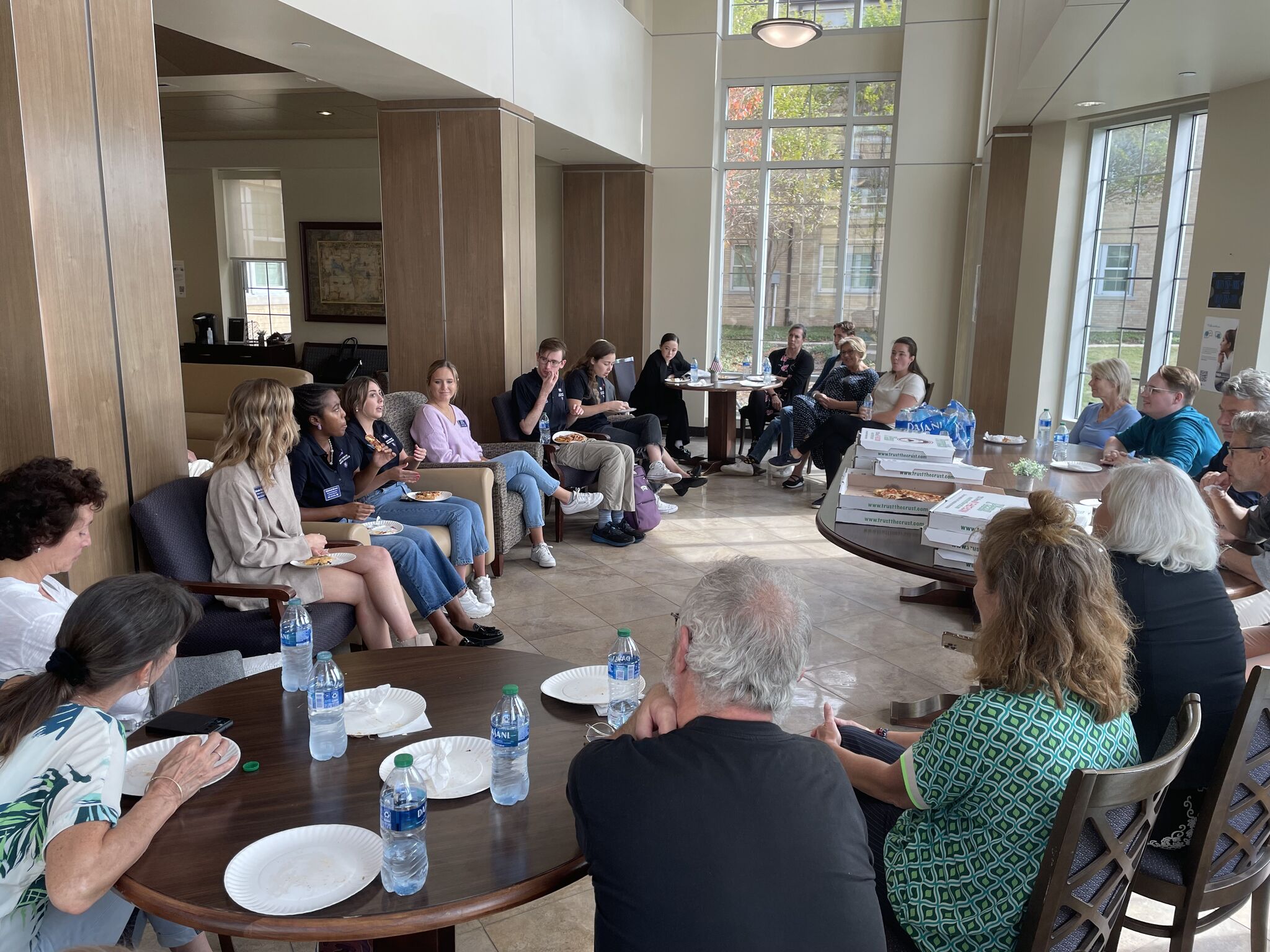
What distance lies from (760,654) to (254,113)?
995 cm

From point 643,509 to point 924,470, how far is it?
304 centimetres

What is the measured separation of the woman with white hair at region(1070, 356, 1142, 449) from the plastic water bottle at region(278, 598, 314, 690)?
181 inches

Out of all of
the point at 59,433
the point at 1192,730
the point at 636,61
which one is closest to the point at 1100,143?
the point at 636,61

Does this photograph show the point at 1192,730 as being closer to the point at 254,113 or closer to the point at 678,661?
the point at 678,661

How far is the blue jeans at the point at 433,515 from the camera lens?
462 cm

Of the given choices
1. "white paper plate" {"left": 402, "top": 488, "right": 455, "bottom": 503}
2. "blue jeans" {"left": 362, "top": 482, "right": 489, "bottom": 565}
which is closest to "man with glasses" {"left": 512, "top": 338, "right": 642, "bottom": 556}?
"white paper plate" {"left": 402, "top": 488, "right": 455, "bottom": 503}

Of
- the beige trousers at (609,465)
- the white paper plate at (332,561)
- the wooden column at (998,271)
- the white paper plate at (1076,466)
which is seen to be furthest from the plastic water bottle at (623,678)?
the wooden column at (998,271)

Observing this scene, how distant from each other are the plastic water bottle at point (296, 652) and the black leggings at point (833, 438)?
18.7ft

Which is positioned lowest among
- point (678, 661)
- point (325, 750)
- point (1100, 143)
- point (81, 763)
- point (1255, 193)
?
point (325, 750)

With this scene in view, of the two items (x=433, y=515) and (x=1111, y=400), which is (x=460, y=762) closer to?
(x=433, y=515)

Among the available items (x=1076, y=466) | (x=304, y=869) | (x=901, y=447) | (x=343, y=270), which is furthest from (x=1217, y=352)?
(x=343, y=270)

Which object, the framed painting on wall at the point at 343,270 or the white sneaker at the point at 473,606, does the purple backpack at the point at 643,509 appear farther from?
the framed painting on wall at the point at 343,270

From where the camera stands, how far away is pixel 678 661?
150cm

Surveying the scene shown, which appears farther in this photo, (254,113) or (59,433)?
(254,113)
